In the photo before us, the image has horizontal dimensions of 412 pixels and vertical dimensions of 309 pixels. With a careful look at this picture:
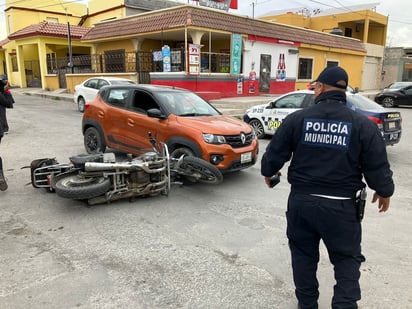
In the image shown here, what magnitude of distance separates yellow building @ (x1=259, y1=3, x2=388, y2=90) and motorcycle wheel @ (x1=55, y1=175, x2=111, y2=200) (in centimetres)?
2555

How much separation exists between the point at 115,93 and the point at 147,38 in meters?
13.4

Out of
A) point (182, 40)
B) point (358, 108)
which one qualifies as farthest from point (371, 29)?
point (358, 108)

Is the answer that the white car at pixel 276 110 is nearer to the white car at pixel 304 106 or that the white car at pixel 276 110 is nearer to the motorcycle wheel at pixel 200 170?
the white car at pixel 304 106

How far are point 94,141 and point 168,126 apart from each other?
2.44 metres

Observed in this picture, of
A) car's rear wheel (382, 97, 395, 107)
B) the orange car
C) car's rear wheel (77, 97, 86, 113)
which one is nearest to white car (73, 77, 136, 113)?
car's rear wheel (77, 97, 86, 113)

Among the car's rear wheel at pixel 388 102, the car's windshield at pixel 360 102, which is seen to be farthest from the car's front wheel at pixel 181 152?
the car's rear wheel at pixel 388 102

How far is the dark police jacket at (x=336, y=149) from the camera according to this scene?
7.75ft

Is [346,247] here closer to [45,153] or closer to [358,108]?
[358,108]

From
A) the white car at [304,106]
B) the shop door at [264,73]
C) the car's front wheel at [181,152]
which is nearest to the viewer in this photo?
the car's front wheel at [181,152]

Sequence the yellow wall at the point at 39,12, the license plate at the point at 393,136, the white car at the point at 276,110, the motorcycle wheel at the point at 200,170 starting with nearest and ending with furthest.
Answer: the motorcycle wheel at the point at 200,170
the license plate at the point at 393,136
the white car at the point at 276,110
the yellow wall at the point at 39,12

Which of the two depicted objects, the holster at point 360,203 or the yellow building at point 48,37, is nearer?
the holster at point 360,203

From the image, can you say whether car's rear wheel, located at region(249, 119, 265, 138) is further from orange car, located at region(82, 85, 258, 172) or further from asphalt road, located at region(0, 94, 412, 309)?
asphalt road, located at region(0, 94, 412, 309)

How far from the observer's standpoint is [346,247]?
243 centimetres

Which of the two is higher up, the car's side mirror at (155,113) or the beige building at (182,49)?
the beige building at (182,49)
